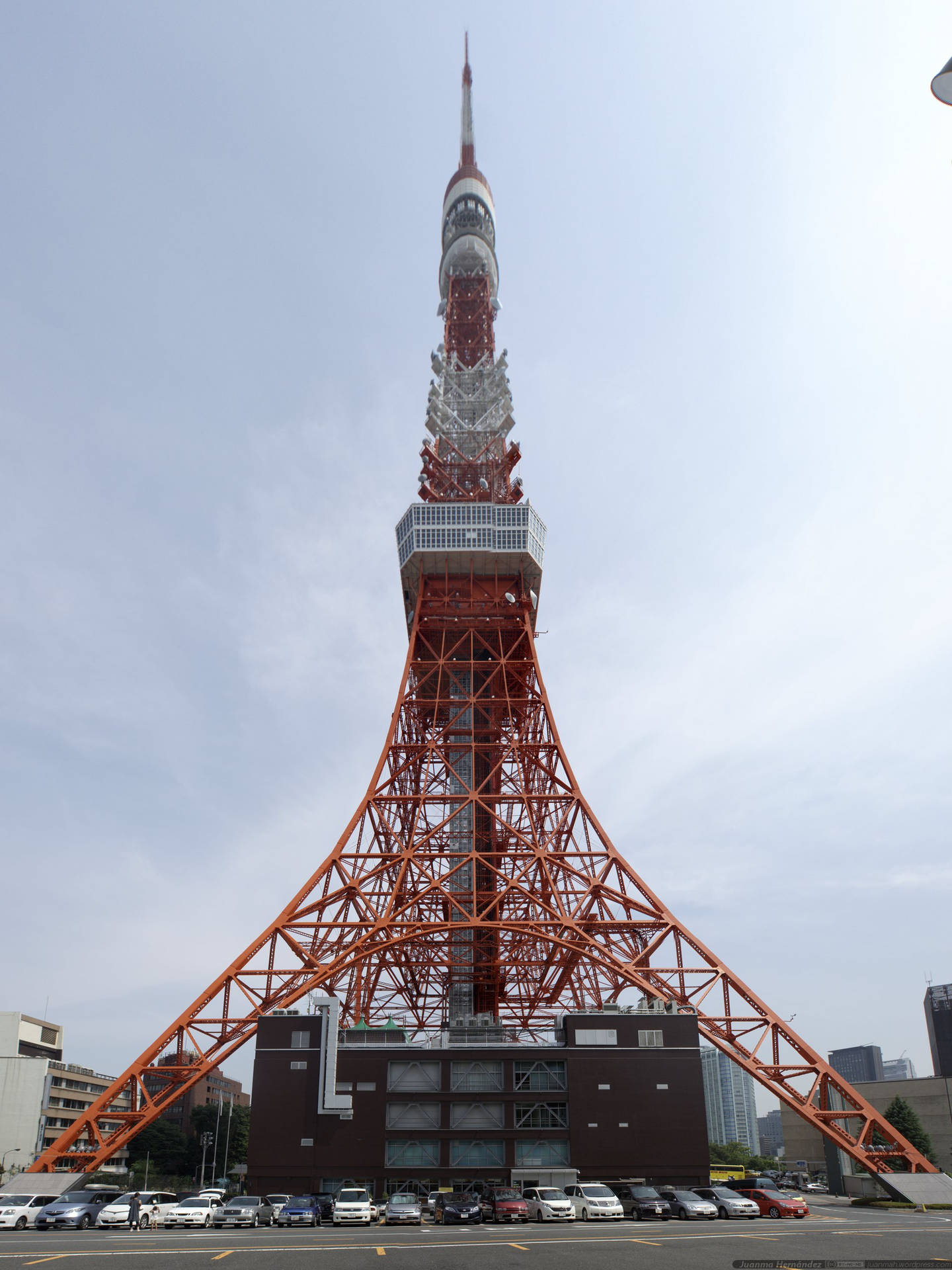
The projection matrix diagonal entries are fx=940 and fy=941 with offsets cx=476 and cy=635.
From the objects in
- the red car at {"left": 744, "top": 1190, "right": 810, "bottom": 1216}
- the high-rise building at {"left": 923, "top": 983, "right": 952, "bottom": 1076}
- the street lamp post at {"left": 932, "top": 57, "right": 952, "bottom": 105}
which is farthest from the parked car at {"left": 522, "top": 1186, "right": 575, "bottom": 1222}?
the high-rise building at {"left": 923, "top": 983, "right": 952, "bottom": 1076}

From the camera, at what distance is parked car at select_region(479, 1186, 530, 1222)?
89.7 ft

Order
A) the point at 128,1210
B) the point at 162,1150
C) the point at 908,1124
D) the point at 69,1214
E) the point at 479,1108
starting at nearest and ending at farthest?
the point at 69,1214
the point at 128,1210
the point at 479,1108
the point at 908,1124
the point at 162,1150

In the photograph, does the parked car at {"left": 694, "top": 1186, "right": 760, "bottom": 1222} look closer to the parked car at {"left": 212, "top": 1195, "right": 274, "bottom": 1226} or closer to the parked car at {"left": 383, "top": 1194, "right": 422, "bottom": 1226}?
the parked car at {"left": 383, "top": 1194, "right": 422, "bottom": 1226}

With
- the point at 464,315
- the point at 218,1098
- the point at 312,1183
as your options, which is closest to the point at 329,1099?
the point at 312,1183

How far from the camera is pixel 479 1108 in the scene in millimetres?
37156

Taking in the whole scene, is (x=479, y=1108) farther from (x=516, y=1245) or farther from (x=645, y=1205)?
(x=516, y=1245)

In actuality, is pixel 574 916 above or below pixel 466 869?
below

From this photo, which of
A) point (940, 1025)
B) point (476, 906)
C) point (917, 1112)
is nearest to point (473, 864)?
point (476, 906)

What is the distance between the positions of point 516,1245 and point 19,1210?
15.5m

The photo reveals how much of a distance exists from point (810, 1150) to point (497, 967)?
52.1 metres

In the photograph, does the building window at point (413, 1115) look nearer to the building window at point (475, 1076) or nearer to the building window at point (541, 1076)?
the building window at point (475, 1076)

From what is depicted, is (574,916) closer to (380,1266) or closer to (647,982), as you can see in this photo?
(647,982)

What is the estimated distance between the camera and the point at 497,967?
48.3 metres

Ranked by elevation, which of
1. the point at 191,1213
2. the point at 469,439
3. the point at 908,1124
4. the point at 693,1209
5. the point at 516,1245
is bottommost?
the point at 908,1124
